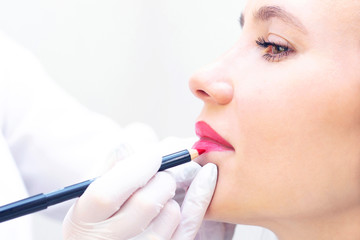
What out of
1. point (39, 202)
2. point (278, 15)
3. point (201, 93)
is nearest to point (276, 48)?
point (278, 15)

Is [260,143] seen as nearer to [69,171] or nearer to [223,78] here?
[223,78]

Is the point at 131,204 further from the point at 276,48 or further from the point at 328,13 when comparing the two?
the point at 328,13

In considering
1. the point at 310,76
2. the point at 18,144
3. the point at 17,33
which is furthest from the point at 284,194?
the point at 17,33

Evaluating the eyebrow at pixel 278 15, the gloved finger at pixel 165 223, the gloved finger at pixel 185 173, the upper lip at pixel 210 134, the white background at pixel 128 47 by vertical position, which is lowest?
the gloved finger at pixel 165 223

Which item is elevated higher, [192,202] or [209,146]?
[209,146]

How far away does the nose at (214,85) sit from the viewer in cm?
81

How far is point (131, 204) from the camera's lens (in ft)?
2.69

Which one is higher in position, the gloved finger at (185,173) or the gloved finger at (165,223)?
the gloved finger at (185,173)

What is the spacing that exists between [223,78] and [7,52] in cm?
76

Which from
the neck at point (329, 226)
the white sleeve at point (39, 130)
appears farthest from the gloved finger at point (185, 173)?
the white sleeve at point (39, 130)

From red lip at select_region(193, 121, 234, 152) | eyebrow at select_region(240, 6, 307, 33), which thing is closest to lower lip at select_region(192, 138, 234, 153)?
red lip at select_region(193, 121, 234, 152)

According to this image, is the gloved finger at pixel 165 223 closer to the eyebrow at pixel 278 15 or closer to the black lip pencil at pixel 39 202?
the black lip pencil at pixel 39 202

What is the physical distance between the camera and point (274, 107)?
2.57 ft

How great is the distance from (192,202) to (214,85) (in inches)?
9.4
